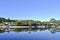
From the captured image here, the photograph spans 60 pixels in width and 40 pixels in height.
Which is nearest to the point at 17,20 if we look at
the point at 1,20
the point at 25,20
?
the point at 25,20

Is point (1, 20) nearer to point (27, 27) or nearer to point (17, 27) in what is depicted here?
point (17, 27)

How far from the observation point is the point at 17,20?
9.01m

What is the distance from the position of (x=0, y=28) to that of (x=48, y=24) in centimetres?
299

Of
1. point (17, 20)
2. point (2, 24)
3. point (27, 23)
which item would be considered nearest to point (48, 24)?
point (27, 23)

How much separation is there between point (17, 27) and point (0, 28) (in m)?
1.07

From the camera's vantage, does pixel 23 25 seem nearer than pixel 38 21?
No

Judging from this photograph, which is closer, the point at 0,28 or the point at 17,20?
the point at 17,20

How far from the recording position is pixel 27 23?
9219 mm

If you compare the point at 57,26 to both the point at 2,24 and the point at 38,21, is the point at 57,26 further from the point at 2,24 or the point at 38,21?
the point at 2,24

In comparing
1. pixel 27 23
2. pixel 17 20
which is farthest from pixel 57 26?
pixel 17 20

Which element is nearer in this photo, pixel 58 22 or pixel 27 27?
pixel 58 22

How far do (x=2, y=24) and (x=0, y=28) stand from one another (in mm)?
286

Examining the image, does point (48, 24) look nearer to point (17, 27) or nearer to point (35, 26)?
A: point (35, 26)

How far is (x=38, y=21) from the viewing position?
8961mm
